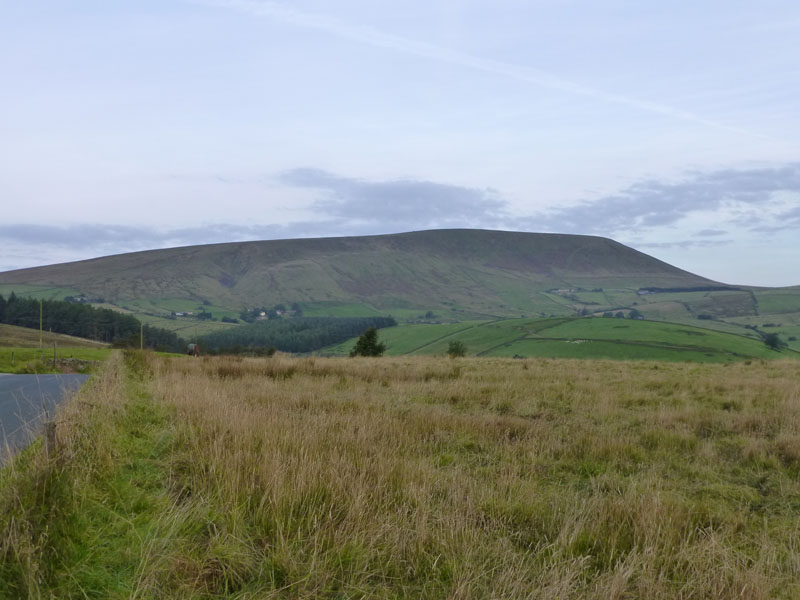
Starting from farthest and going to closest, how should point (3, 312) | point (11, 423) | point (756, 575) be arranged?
point (3, 312) → point (11, 423) → point (756, 575)

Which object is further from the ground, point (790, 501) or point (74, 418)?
point (74, 418)

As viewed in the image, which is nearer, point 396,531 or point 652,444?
point 396,531

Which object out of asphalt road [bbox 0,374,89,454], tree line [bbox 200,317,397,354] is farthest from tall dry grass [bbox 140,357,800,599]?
tree line [bbox 200,317,397,354]

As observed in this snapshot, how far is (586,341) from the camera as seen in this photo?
100m

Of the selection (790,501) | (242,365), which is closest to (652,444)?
(790,501)

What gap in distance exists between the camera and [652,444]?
30.6 ft

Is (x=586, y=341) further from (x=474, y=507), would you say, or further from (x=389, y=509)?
(x=389, y=509)

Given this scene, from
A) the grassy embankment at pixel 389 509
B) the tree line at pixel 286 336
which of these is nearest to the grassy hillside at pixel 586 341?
the tree line at pixel 286 336

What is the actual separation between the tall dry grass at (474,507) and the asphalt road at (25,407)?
1.78m

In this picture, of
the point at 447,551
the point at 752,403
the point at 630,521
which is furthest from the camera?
the point at 752,403

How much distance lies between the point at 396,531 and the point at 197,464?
2725 millimetres

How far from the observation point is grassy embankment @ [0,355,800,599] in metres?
3.87

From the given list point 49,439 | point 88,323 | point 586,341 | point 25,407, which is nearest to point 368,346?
point 25,407

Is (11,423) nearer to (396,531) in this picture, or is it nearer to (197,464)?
(197,464)
